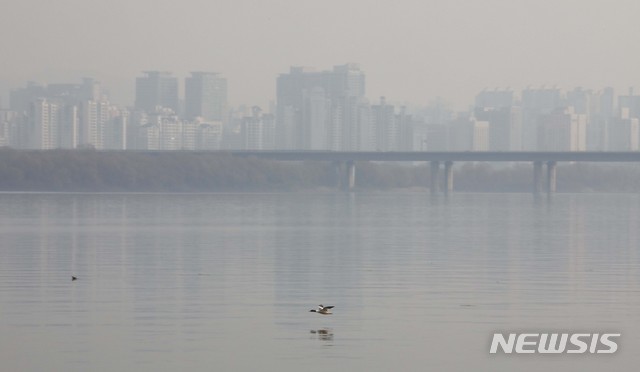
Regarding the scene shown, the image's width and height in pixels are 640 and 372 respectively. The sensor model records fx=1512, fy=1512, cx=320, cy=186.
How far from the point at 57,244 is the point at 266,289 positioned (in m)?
14.9

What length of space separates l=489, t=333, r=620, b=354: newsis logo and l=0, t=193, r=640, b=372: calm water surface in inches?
8.0

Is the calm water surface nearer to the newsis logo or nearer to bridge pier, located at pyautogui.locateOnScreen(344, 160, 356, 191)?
the newsis logo

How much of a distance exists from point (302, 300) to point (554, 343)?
20.7 feet

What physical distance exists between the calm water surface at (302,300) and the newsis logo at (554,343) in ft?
0.67

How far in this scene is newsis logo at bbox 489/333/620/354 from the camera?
1902 cm

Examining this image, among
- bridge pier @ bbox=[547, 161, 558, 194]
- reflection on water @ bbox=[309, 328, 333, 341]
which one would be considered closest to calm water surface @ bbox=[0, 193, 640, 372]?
reflection on water @ bbox=[309, 328, 333, 341]

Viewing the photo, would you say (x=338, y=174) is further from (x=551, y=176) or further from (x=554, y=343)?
(x=554, y=343)

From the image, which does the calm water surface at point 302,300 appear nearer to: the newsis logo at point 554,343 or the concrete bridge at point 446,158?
the newsis logo at point 554,343

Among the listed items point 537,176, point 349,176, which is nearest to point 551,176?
point 537,176

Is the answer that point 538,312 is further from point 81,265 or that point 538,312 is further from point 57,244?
point 57,244

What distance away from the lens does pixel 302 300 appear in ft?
82.3

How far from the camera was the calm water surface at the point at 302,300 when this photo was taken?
18.6m

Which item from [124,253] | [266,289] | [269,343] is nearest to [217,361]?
[269,343]

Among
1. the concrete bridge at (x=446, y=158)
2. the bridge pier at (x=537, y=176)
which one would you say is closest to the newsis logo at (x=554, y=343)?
the concrete bridge at (x=446, y=158)
